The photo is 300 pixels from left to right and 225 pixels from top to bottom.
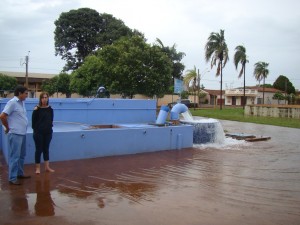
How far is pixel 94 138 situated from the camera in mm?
9281

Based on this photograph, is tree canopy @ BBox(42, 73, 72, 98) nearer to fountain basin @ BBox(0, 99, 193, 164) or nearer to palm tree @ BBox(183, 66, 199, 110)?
palm tree @ BBox(183, 66, 199, 110)

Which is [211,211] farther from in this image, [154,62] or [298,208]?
[154,62]

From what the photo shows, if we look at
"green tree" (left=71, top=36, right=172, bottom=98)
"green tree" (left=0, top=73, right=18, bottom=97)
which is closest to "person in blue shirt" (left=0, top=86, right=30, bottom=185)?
"green tree" (left=71, top=36, right=172, bottom=98)

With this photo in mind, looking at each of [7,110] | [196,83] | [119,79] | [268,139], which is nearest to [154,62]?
[119,79]

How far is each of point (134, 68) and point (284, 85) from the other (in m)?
53.2

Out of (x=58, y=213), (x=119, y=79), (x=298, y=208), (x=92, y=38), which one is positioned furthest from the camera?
(x=92, y=38)

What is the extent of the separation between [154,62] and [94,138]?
18.1 m

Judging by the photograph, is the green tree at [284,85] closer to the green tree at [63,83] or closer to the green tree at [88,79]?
the green tree at [63,83]

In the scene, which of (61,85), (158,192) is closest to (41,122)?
(158,192)

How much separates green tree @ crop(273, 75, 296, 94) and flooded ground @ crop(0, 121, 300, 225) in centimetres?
6474

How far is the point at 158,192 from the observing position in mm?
6234

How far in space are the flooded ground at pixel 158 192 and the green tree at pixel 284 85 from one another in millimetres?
64745

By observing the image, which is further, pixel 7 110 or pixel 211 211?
pixel 7 110

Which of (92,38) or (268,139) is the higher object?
(92,38)
